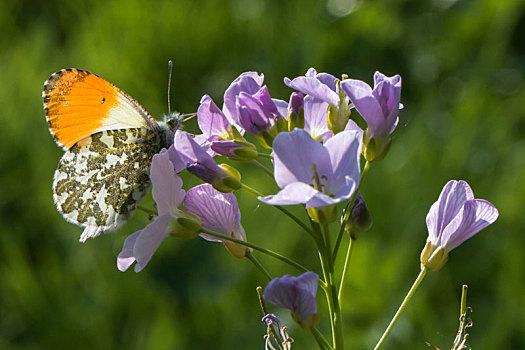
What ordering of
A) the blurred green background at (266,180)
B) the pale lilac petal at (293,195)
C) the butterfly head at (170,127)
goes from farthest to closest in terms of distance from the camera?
the blurred green background at (266,180) < the butterfly head at (170,127) < the pale lilac petal at (293,195)

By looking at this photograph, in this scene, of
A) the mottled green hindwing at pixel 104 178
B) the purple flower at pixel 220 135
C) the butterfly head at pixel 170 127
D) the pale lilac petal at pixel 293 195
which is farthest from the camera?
the butterfly head at pixel 170 127

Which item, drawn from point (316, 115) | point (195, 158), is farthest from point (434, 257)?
point (195, 158)

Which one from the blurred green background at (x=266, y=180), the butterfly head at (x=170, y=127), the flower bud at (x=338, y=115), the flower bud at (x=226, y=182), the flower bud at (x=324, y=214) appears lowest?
the blurred green background at (x=266, y=180)

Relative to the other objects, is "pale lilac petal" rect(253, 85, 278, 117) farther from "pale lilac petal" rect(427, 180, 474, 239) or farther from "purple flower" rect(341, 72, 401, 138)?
"pale lilac petal" rect(427, 180, 474, 239)

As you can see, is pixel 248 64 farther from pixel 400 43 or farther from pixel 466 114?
pixel 466 114

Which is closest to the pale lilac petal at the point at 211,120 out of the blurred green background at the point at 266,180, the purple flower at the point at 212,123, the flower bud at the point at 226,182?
the purple flower at the point at 212,123

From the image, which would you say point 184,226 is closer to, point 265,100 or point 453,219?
point 265,100

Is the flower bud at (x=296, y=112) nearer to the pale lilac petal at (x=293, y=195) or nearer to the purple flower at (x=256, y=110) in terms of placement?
the purple flower at (x=256, y=110)

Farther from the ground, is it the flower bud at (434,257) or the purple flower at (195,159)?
the purple flower at (195,159)

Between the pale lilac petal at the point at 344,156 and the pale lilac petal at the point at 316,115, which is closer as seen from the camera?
the pale lilac petal at the point at 344,156
